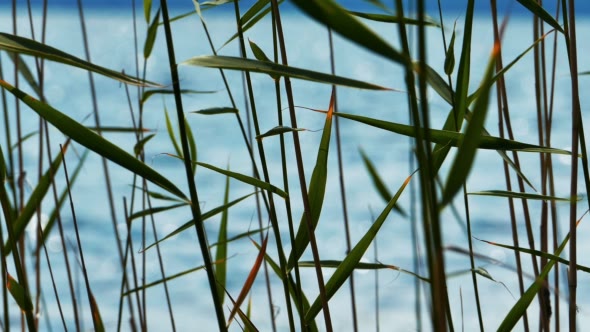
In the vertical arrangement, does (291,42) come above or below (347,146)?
above

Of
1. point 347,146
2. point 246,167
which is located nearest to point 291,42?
point 347,146

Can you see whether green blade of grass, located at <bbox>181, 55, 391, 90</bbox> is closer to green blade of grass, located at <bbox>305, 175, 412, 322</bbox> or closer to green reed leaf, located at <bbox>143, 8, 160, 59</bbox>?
green blade of grass, located at <bbox>305, 175, 412, 322</bbox>

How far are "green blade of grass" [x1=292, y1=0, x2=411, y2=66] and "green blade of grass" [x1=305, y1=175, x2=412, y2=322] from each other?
26 cm

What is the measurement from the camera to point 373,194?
3969 millimetres

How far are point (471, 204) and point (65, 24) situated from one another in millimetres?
6893

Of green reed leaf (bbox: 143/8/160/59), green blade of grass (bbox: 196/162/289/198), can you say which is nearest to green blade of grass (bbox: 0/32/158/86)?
green blade of grass (bbox: 196/162/289/198)

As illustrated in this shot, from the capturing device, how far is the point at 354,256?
0.78m

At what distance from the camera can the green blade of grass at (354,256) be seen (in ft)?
2.49

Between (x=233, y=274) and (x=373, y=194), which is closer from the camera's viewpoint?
(x=233, y=274)

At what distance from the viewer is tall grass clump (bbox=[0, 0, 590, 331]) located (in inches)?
24.9

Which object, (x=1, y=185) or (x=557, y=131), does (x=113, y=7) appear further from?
(x=1, y=185)

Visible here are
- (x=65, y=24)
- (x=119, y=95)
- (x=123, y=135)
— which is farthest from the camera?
(x=65, y=24)

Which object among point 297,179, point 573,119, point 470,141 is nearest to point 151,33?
point 573,119

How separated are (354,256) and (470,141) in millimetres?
345
